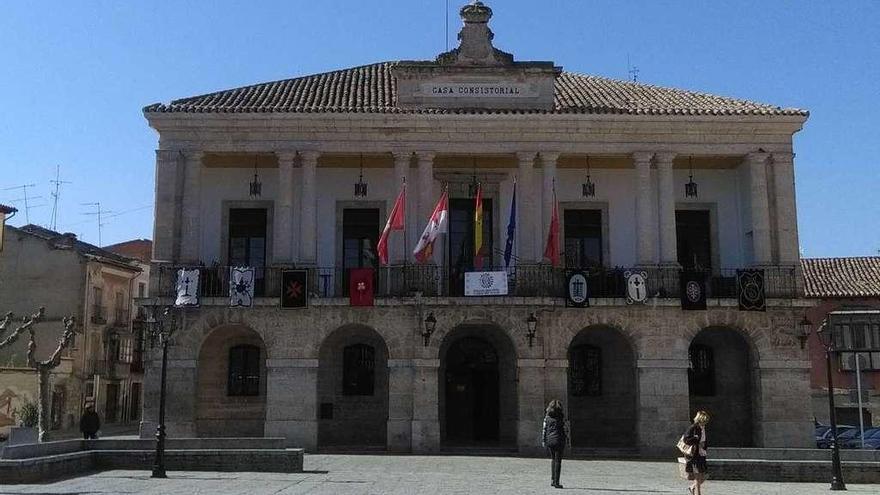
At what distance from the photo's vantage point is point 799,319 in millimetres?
22781

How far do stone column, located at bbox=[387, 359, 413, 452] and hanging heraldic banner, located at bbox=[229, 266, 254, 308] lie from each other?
3908 millimetres

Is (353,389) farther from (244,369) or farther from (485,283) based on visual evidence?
(485,283)

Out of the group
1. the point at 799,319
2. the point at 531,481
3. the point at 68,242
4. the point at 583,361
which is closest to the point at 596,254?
the point at 583,361

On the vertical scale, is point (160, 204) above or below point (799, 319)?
above

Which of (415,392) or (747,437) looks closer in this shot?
(415,392)

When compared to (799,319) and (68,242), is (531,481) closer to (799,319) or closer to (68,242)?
(799,319)

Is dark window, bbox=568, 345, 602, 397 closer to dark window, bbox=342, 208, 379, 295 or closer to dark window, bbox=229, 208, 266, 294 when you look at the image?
dark window, bbox=342, 208, 379, 295

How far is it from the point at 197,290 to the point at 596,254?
10738 millimetres

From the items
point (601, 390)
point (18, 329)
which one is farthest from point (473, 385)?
point (18, 329)

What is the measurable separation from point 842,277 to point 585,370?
60.5 feet

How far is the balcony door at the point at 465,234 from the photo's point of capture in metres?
24.7

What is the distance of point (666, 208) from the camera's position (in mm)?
23453

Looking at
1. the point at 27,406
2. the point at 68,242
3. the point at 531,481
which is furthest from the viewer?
the point at 68,242

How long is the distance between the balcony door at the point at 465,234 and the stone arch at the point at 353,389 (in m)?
3.09
